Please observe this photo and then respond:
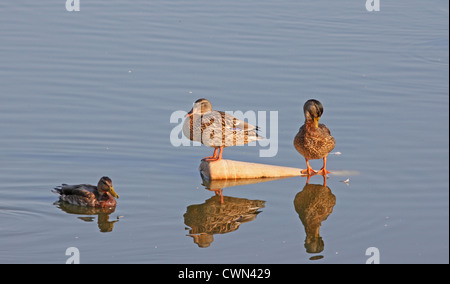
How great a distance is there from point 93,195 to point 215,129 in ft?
6.87

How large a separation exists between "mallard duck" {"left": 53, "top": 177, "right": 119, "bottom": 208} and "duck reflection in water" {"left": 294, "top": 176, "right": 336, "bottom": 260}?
2.21 m

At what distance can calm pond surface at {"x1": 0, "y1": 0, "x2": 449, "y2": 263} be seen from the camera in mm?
9367

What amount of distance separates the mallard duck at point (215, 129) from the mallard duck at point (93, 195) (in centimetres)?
169

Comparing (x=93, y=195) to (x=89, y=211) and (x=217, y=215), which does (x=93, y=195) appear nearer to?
(x=89, y=211)

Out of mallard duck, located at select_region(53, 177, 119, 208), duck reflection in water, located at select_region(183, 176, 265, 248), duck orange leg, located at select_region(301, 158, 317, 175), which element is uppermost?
duck orange leg, located at select_region(301, 158, 317, 175)

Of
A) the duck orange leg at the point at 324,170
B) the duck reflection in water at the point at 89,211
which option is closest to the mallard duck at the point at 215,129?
the duck orange leg at the point at 324,170

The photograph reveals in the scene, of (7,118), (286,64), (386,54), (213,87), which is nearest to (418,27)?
(386,54)

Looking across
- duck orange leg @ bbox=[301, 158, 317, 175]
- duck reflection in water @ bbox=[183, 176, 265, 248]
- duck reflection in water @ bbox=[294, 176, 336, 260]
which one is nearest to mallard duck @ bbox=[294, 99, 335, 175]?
duck orange leg @ bbox=[301, 158, 317, 175]

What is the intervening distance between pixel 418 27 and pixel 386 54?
2.01 m

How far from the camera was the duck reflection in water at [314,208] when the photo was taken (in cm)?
925

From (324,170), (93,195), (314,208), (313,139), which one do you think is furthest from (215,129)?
(93,195)

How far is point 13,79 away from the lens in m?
14.5

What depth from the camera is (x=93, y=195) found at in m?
10.3

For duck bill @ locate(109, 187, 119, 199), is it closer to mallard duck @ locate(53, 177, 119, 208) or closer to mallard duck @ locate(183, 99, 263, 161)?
mallard duck @ locate(53, 177, 119, 208)
